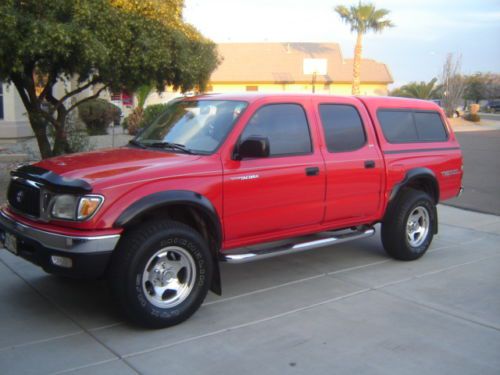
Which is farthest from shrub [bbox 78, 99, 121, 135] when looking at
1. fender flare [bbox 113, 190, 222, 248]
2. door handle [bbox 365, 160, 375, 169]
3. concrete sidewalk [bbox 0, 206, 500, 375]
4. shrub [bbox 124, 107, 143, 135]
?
fender flare [bbox 113, 190, 222, 248]

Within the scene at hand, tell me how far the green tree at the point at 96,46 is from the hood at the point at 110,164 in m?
3.19

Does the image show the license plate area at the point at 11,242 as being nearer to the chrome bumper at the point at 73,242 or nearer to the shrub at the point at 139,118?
the chrome bumper at the point at 73,242

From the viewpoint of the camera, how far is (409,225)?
6.94m

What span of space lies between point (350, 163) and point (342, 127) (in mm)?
415

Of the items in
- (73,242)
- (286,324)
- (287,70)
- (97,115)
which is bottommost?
(286,324)

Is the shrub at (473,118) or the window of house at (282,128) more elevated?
the window of house at (282,128)

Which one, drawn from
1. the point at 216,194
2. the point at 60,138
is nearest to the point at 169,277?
the point at 216,194

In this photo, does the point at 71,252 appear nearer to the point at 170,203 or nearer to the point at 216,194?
the point at 170,203

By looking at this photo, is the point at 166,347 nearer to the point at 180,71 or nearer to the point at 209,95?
the point at 209,95

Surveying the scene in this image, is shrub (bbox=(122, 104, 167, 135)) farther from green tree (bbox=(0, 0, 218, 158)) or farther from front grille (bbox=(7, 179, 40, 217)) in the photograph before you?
front grille (bbox=(7, 179, 40, 217))

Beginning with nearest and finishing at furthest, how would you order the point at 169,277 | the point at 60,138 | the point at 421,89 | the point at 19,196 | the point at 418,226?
the point at 169,277
the point at 19,196
the point at 418,226
the point at 60,138
the point at 421,89

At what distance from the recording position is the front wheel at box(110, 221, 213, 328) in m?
4.48

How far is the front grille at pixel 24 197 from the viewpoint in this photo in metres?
4.71

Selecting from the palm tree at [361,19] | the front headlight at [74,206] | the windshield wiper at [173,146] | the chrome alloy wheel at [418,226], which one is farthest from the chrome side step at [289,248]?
the palm tree at [361,19]
